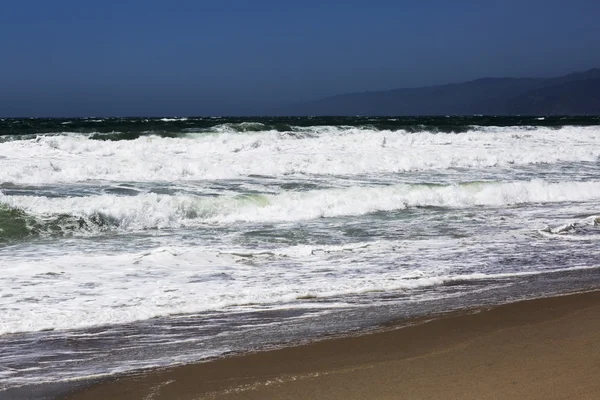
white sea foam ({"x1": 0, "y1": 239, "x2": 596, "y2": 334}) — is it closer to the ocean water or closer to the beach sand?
the ocean water

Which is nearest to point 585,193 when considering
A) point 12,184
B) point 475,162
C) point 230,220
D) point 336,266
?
point 475,162

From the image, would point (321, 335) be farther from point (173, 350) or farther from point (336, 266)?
point (336, 266)

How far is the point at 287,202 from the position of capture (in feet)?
42.3

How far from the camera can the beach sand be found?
12.3ft

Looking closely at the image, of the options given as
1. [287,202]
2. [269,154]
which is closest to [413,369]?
[287,202]

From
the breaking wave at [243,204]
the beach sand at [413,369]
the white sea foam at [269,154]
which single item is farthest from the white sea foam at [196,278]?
the white sea foam at [269,154]

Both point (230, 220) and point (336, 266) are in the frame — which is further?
point (230, 220)

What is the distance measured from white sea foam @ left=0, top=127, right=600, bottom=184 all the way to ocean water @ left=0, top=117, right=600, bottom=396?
0.37 ft

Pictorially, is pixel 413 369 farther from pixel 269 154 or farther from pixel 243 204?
pixel 269 154

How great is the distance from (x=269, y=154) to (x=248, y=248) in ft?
42.7

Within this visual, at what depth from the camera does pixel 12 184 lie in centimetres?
1495

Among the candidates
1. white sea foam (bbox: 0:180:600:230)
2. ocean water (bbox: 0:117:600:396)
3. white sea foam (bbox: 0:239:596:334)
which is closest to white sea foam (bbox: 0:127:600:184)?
ocean water (bbox: 0:117:600:396)

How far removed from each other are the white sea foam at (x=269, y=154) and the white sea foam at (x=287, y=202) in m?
4.43

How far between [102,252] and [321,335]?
14.8 ft
